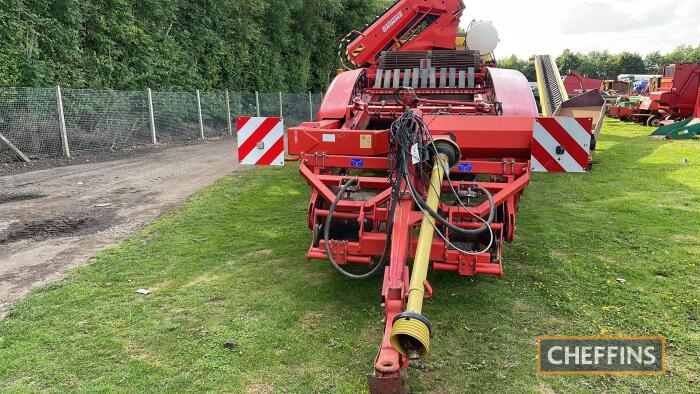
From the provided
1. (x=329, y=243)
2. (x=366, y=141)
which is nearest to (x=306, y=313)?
(x=329, y=243)

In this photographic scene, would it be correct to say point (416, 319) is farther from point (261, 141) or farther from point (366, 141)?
point (261, 141)

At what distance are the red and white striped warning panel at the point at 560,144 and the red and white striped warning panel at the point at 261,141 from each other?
83.7 inches

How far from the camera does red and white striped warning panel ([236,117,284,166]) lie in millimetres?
4516

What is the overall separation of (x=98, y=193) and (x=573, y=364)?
265 inches

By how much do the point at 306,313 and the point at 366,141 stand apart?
1.42 m

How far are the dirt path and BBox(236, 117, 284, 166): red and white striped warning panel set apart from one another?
70.0 inches

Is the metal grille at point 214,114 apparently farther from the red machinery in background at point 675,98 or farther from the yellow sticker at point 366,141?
the red machinery in background at point 675,98

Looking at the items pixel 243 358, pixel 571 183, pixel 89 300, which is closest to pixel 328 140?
pixel 243 358

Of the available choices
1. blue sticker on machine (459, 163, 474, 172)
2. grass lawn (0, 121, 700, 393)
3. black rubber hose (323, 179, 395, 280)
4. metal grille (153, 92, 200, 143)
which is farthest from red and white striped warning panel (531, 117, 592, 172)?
metal grille (153, 92, 200, 143)

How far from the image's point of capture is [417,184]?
140 inches

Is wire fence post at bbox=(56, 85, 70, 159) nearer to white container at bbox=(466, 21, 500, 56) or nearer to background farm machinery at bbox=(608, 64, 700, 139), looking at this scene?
white container at bbox=(466, 21, 500, 56)

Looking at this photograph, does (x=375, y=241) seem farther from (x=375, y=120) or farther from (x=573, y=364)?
(x=375, y=120)

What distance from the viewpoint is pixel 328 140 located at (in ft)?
13.5

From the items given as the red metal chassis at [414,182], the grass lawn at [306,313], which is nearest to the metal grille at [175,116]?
the grass lawn at [306,313]
